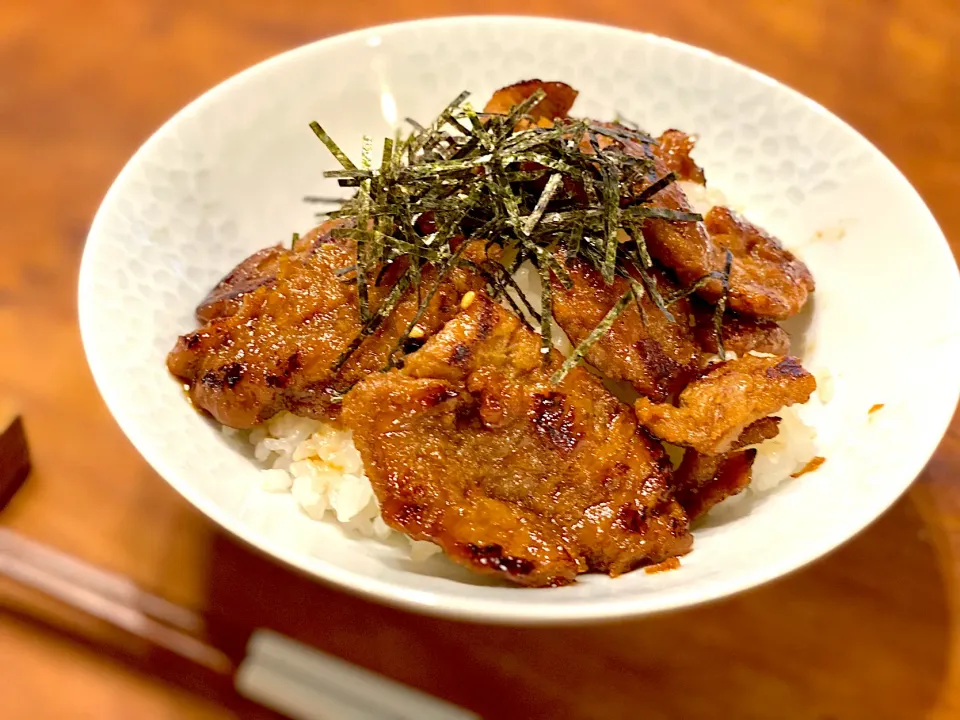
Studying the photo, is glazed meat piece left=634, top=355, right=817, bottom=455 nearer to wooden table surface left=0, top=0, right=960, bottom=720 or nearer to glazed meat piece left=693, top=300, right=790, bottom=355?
glazed meat piece left=693, top=300, right=790, bottom=355

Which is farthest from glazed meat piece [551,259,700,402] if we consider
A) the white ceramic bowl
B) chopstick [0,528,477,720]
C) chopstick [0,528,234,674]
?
chopstick [0,528,234,674]

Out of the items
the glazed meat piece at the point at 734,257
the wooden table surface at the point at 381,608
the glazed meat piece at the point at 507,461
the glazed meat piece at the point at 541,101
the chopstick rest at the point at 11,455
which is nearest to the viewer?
the glazed meat piece at the point at 507,461

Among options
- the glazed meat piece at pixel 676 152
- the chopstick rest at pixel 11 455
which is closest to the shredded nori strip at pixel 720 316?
the glazed meat piece at pixel 676 152

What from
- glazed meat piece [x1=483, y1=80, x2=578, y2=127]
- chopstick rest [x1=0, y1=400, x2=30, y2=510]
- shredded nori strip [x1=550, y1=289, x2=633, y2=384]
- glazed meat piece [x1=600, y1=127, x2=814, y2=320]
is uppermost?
glazed meat piece [x1=483, y1=80, x2=578, y2=127]

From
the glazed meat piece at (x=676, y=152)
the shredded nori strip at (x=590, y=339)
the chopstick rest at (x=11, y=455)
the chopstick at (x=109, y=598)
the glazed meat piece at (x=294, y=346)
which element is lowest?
the chopstick at (x=109, y=598)

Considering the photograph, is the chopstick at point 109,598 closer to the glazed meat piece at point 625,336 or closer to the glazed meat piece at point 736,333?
the glazed meat piece at point 625,336

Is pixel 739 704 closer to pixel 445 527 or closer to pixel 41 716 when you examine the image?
pixel 445 527

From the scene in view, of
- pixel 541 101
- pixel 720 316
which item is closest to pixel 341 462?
pixel 720 316
